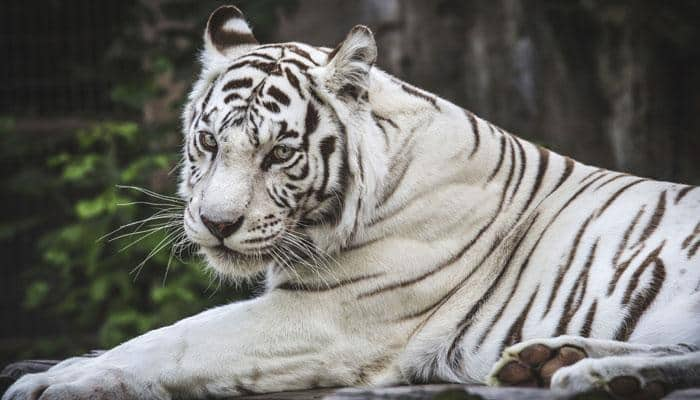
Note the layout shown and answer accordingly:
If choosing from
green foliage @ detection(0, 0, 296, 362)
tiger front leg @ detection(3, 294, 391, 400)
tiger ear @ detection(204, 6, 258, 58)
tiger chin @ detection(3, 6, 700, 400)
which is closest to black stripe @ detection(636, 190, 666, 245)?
tiger chin @ detection(3, 6, 700, 400)

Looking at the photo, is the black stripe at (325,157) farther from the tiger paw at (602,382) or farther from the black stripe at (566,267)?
the tiger paw at (602,382)

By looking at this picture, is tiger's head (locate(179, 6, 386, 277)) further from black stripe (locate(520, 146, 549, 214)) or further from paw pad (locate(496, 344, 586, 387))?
paw pad (locate(496, 344, 586, 387))

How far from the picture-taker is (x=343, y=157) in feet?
7.66

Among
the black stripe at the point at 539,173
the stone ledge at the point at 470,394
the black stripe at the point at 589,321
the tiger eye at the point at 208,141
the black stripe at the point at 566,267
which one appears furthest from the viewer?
the black stripe at the point at 539,173

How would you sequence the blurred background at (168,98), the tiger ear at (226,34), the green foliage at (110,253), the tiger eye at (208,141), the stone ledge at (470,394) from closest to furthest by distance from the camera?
the stone ledge at (470,394) < the tiger eye at (208,141) < the tiger ear at (226,34) < the green foliage at (110,253) < the blurred background at (168,98)

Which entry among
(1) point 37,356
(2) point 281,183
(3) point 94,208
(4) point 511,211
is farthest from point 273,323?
(1) point 37,356

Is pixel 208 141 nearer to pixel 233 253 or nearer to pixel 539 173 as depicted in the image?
pixel 233 253

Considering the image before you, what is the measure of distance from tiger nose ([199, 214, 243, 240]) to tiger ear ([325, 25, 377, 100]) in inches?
17.0

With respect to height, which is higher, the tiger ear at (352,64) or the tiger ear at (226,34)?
the tiger ear at (226,34)

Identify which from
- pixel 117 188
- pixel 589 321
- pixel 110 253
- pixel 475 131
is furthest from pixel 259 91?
pixel 110 253

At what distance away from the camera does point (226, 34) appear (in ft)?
8.53

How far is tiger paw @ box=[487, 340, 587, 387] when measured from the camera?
1833 mm

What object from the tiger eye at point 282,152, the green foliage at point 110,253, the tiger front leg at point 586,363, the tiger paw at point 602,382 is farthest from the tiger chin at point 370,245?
the green foliage at point 110,253

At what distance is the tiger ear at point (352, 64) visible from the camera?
2305mm
